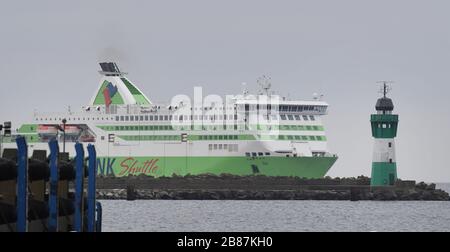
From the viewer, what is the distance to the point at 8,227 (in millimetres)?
22281

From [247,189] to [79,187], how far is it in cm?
5162

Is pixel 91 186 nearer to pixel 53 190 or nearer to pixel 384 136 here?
pixel 53 190

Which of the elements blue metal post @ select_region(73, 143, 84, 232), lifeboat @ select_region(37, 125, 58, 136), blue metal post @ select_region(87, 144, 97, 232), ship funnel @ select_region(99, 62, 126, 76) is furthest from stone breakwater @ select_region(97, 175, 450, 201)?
blue metal post @ select_region(73, 143, 84, 232)

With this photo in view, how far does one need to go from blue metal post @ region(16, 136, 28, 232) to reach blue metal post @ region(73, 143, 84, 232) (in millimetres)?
4357

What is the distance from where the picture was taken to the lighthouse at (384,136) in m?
73.1

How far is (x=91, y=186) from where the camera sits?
29.7m

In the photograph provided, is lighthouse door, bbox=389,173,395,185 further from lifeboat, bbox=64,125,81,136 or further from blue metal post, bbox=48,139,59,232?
blue metal post, bbox=48,139,59,232

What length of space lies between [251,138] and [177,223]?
3803 centimetres

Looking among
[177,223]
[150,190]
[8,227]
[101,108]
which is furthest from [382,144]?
[8,227]

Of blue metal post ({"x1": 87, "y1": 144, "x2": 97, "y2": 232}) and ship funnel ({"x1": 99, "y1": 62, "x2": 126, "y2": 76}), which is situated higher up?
ship funnel ({"x1": 99, "y1": 62, "x2": 126, "y2": 76})

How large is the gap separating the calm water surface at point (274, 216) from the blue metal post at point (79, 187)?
1683 cm

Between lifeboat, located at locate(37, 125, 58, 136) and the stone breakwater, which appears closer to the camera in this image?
the stone breakwater

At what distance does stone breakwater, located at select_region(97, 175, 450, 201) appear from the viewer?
7825cm
